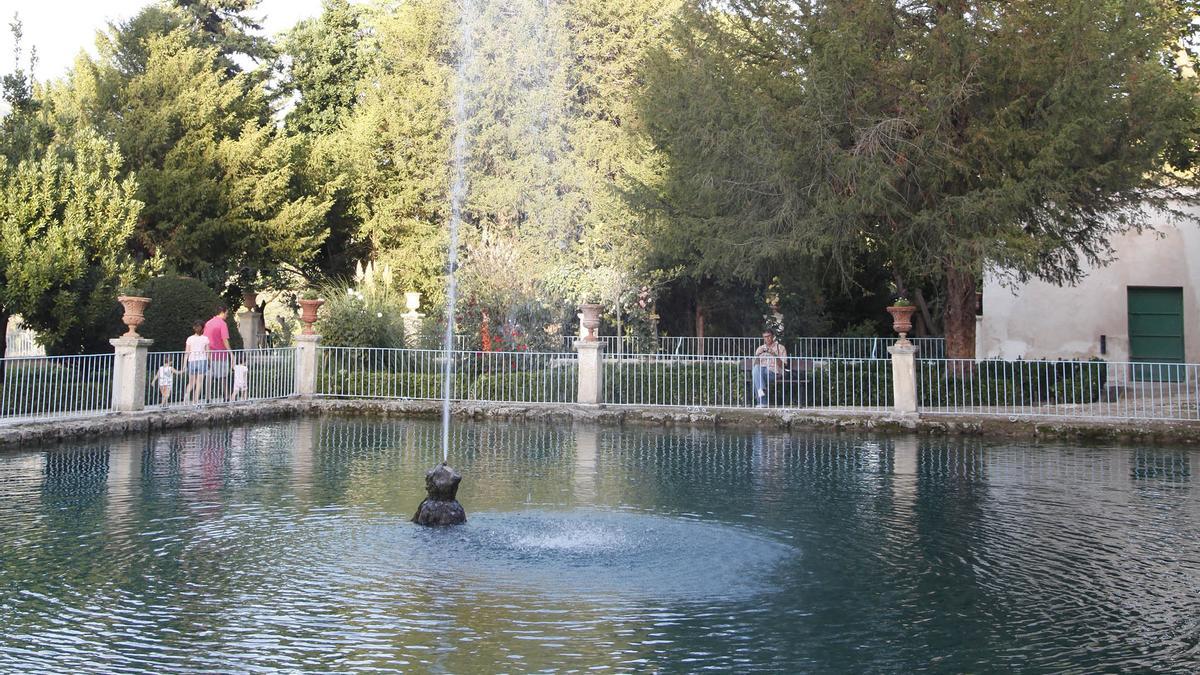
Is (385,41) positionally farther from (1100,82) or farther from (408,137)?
(1100,82)

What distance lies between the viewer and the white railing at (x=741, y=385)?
1931 centimetres

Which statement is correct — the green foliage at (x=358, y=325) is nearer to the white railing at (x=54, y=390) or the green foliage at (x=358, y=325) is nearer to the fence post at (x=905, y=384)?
the white railing at (x=54, y=390)

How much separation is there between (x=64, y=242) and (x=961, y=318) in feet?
54.1

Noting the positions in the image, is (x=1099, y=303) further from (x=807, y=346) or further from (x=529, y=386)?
(x=529, y=386)

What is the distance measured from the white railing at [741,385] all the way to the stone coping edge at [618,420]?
28.0 inches

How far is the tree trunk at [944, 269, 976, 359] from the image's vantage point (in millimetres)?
20719

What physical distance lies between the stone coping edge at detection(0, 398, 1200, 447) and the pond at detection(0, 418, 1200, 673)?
199 centimetres

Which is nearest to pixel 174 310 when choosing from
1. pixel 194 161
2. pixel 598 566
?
pixel 194 161

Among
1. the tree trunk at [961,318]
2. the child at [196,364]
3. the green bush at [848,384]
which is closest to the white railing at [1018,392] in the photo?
the green bush at [848,384]

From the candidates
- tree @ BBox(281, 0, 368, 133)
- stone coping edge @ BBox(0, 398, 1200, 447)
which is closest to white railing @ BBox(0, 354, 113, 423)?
stone coping edge @ BBox(0, 398, 1200, 447)

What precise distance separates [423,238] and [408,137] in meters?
3.41

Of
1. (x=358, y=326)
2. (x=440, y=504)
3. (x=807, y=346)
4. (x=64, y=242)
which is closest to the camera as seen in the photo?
(x=440, y=504)

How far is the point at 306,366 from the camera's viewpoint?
20516 millimetres

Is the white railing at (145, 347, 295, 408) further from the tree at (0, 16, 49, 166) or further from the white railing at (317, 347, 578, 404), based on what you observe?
the tree at (0, 16, 49, 166)
